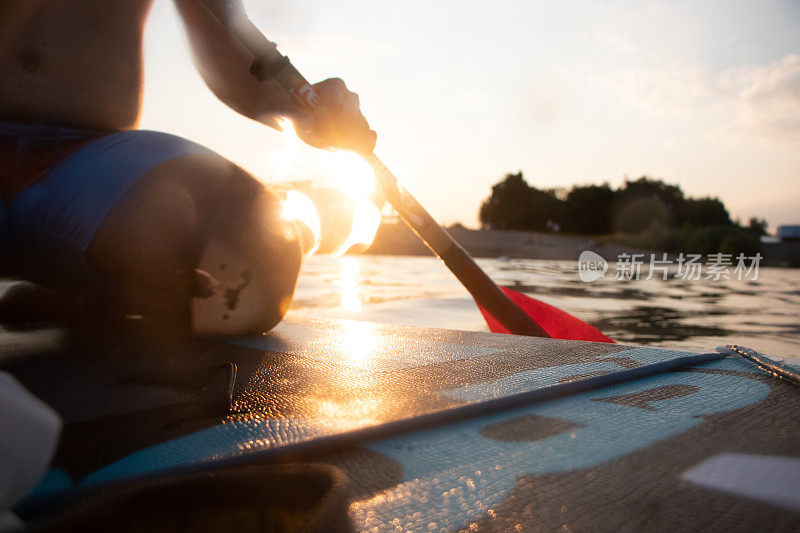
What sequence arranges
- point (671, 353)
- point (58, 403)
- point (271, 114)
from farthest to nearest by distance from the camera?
1. point (271, 114)
2. point (671, 353)
3. point (58, 403)

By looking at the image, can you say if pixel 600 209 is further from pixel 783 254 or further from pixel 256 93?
pixel 256 93

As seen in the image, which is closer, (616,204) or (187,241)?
(187,241)

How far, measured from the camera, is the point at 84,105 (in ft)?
3.83

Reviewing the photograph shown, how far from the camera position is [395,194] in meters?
1.53

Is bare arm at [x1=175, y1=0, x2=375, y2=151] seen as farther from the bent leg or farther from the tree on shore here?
the tree on shore

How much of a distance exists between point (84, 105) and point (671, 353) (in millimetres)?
1345

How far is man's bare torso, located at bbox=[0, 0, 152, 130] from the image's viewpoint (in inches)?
43.4

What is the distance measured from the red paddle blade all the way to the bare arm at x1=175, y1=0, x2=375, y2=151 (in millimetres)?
741

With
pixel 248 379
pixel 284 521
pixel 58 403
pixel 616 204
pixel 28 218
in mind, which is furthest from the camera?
pixel 616 204

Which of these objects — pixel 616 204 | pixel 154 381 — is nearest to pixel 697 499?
pixel 154 381

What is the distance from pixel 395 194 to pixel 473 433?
108 cm

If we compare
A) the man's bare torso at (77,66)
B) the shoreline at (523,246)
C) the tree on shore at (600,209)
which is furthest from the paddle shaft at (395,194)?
the tree on shore at (600,209)

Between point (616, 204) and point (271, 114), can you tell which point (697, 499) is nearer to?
point (271, 114)

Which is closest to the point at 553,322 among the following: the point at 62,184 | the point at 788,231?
the point at 62,184
